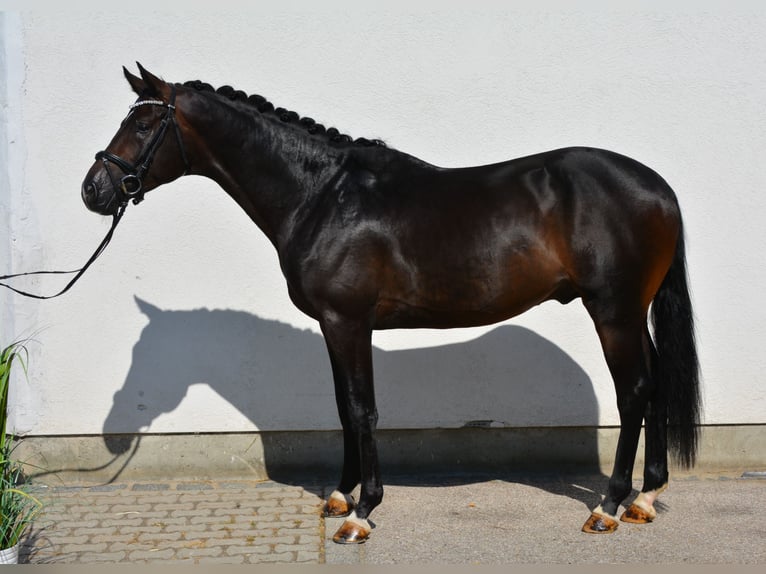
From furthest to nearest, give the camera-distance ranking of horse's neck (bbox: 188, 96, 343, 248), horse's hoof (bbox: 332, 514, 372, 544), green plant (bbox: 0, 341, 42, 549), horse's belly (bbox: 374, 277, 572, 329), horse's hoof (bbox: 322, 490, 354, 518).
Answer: horse's hoof (bbox: 322, 490, 354, 518), horse's neck (bbox: 188, 96, 343, 248), horse's belly (bbox: 374, 277, 572, 329), horse's hoof (bbox: 332, 514, 372, 544), green plant (bbox: 0, 341, 42, 549)

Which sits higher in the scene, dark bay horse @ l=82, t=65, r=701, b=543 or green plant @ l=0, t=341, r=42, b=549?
dark bay horse @ l=82, t=65, r=701, b=543

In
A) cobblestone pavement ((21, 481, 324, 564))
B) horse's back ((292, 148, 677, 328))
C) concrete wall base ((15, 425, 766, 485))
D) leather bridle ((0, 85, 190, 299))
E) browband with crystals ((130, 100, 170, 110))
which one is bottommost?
cobblestone pavement ((21, 481, 324, 564))

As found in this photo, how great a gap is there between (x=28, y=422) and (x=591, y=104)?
13.8 ft

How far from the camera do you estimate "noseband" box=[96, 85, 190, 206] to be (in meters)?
3.91

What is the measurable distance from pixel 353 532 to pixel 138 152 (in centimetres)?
223

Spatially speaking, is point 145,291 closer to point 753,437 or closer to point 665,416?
point 665,416

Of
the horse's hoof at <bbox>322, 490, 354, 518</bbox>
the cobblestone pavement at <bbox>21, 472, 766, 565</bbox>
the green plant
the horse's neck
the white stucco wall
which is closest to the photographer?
the green plant

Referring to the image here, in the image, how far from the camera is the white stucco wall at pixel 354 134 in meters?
4.97

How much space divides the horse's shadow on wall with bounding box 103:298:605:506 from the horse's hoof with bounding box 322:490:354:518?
69 cm

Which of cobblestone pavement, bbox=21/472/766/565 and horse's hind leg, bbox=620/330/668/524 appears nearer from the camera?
cobblestone pavement, bbox=21/472/766/565

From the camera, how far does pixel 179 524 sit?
4.22 m

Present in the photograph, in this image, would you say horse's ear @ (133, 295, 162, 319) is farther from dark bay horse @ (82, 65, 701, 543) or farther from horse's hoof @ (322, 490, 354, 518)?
horse's hoof @ (322, 490, 354, 518)

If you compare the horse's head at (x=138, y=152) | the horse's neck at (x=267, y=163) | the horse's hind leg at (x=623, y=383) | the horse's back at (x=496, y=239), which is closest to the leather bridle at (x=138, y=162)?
the horse's head at (x=138, y=152)

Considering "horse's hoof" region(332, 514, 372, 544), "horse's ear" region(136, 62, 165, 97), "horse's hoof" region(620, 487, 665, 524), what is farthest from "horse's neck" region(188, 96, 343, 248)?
"horse's hoof" region(620, 487, 665, 524)
